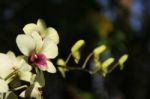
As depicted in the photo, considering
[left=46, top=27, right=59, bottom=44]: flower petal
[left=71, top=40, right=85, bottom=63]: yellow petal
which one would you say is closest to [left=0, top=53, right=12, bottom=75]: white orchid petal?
[left=46, top=27, right=59, bottom=44]: flower petal

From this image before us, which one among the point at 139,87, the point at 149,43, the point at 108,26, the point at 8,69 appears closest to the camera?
the point at 8,69

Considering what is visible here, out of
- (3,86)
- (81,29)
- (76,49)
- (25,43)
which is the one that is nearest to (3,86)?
(3,86)

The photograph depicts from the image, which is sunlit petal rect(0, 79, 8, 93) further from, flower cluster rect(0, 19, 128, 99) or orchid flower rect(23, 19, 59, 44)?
orchid flower rect(23, 19, 59, 44)

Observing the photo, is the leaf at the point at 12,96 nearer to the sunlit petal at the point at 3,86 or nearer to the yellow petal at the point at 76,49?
the sunlit petal at the point at 3,86

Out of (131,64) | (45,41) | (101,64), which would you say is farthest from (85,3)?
(45,41)

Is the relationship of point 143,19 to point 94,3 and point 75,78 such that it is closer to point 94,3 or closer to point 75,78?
point 75,78

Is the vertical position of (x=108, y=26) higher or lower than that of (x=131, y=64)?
lower

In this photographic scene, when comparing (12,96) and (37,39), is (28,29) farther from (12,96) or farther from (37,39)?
(12,96)

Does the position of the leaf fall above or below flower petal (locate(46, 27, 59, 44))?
below

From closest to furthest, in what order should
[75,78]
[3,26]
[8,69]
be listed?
1. [8,69]
2. [3,26]
3. [75,78]
